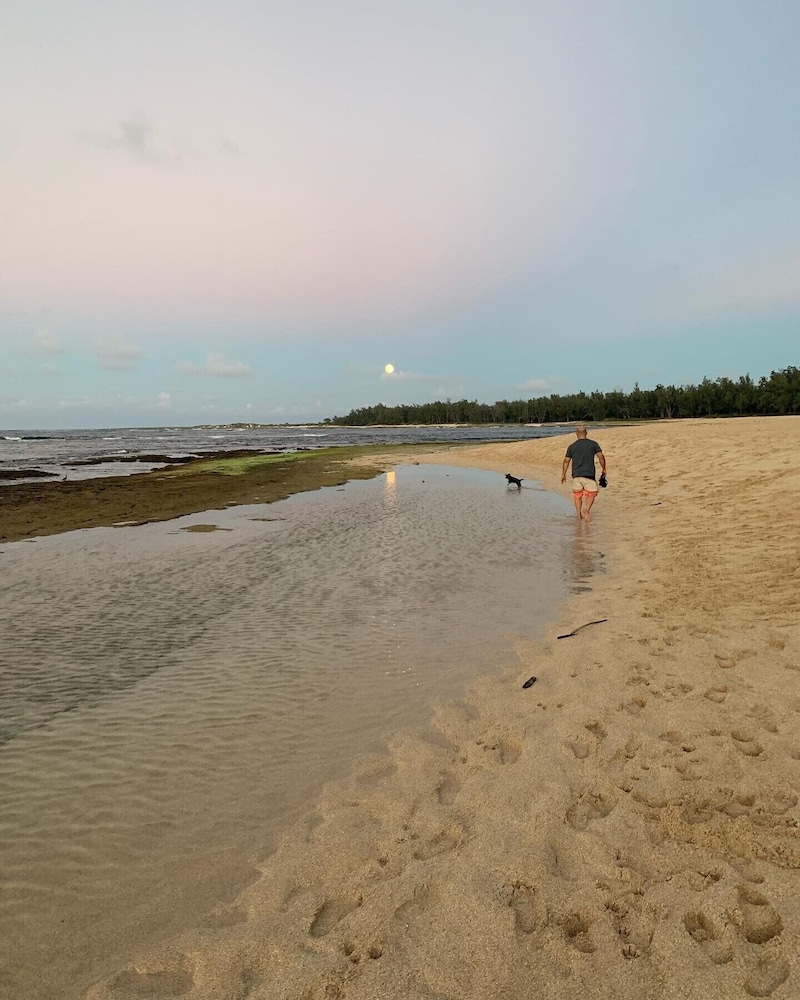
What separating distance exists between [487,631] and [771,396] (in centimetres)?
14140

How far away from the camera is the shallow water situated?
3781 mm

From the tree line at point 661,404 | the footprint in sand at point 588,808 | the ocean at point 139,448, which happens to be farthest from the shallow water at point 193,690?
the tree line at point 661,404

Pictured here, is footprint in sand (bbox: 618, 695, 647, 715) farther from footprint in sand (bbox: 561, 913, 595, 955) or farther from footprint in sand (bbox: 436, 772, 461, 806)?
footprint in sand (bbox: 561, 913, 595, 955)

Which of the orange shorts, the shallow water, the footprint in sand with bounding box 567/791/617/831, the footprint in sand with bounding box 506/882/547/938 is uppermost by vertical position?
the orange shorts

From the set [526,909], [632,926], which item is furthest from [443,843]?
[632,926]

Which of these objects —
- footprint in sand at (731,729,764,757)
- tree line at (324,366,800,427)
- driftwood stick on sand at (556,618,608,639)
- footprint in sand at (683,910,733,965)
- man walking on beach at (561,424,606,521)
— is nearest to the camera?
footprint in sand at (683,910,733,965)

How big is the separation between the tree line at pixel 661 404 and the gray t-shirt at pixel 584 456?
127 meters

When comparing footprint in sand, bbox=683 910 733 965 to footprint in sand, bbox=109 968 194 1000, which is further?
footprint in sand, bbox=109 968 194 1000

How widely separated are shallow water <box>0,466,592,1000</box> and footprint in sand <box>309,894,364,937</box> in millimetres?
691

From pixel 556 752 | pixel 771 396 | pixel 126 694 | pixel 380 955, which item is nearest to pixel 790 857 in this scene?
pixel 556 752

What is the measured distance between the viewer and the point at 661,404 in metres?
148

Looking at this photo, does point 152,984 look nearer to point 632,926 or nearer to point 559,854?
point 559,854

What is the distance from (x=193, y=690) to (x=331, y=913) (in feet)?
13.2

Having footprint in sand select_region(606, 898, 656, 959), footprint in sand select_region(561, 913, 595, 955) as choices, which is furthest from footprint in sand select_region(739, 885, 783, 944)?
footprint in sand select_region(561, 913, 595, 955)
